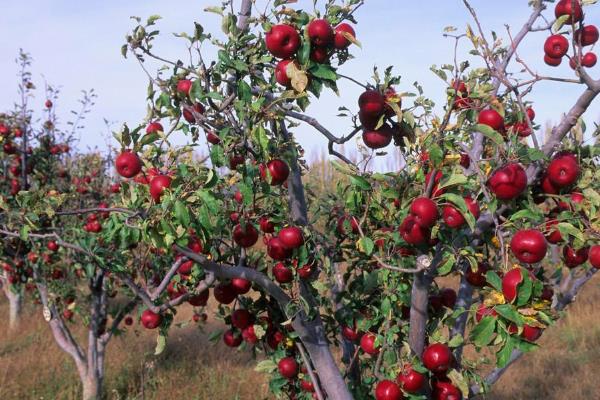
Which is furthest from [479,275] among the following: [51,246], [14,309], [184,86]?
[14,309]

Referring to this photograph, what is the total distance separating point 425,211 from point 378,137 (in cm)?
43

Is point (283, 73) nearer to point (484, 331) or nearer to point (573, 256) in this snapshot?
point (484, 331)

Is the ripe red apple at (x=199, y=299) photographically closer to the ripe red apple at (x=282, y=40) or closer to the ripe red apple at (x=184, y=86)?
the ripe red apple at (x=184, y=86)

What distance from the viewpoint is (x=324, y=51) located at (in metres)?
1.76

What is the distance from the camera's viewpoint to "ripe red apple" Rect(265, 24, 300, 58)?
1.68 metres

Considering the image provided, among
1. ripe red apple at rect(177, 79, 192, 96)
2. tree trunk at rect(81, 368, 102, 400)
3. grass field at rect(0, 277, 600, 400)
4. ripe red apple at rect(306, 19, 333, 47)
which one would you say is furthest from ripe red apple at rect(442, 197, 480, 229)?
tree trunk at rect(81, 368, 102, 400)

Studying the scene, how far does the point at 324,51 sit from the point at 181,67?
1.79ft

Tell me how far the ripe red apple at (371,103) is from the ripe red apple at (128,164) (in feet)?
2.77

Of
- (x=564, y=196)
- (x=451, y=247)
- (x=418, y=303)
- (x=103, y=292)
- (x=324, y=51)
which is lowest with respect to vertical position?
(x=103, y=292)

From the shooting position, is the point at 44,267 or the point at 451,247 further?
the point at 44,267

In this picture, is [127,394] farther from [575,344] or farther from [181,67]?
[575,344]

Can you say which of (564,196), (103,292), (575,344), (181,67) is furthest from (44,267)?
(575,344)

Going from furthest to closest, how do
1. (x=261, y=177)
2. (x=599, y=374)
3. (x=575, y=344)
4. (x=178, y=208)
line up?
1. (x=575, y=344)
2. (x=599, y=374)
3. (x=261, y=177)
4. (x=178, y=208)

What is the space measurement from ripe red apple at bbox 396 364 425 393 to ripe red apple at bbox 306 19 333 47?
1.17 meters
